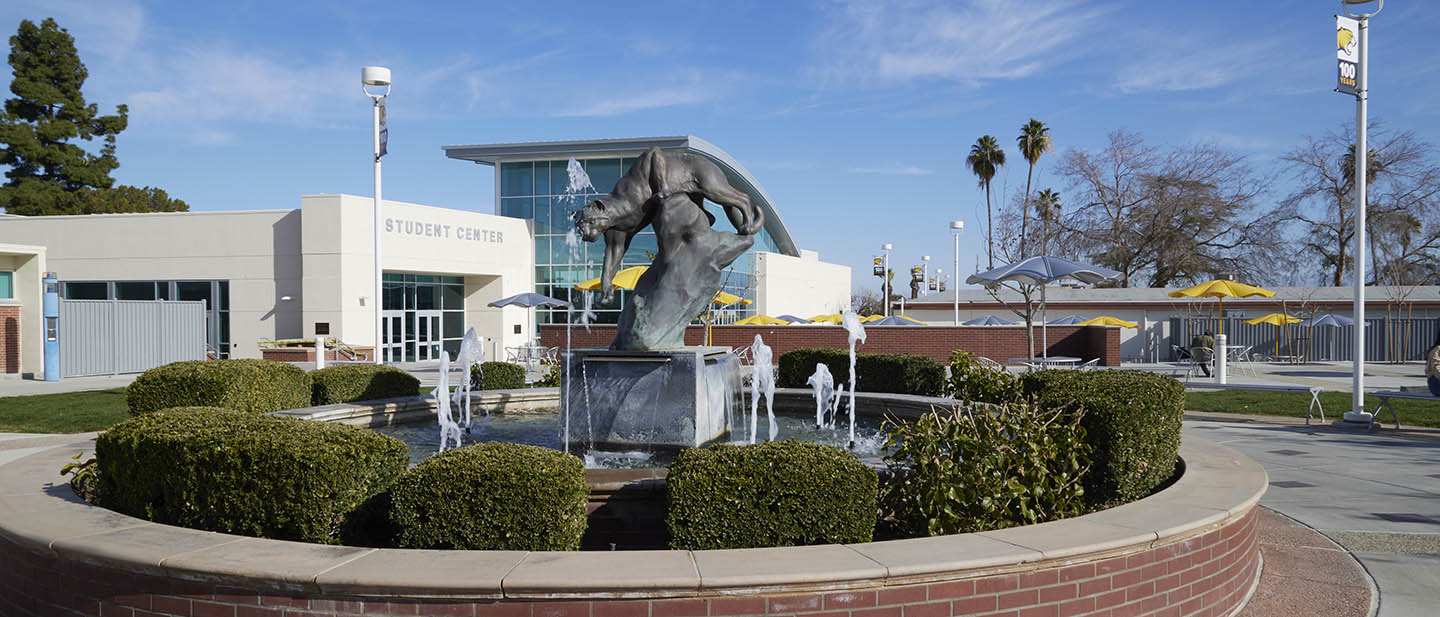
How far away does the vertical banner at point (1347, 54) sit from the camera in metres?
12.3

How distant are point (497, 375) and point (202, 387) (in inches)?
198

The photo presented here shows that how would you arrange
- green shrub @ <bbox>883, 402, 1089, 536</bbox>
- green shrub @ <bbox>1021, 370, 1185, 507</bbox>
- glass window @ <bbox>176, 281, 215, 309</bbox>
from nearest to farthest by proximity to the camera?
green shrub @ <bbox>883, 402, 1089, 536</bbox>
green shrub @ <bbox>1021, 370, 1185, 507</bbox>
glass window @ <bbox>176, 281, 215, 309</bbox>

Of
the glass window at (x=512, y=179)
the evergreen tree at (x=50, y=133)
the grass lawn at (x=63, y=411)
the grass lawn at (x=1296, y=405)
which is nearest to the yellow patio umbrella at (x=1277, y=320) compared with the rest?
the grass lawn at (x=1296, y=405)

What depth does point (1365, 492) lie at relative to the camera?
8.27 metres

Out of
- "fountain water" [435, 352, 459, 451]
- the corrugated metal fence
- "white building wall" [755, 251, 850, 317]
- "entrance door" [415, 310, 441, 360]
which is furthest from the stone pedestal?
"white building wall" [755, 251, 850, 317]

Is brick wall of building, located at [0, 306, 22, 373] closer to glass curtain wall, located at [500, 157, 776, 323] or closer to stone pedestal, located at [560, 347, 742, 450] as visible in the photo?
glass curtain wall, located at [500, 157, 776, 323]

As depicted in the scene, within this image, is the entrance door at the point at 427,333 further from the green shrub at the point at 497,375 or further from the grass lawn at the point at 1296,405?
the grass lawn at the point at 1296,405

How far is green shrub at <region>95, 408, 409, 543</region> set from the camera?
4.57m

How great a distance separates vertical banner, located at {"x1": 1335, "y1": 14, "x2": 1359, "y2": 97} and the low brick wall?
48.3 feet

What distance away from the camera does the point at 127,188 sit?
52.7 meters

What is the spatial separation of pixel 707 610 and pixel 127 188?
6156cm

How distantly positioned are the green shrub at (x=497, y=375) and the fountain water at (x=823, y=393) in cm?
474

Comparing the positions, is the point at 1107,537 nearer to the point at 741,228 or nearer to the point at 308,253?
the point at 741,228

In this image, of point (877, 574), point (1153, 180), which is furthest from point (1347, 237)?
point (877, 574)
